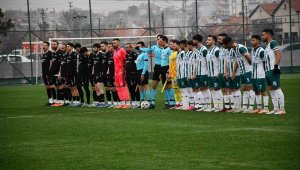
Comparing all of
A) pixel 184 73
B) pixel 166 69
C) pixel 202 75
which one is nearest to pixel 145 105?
pixel 166 69

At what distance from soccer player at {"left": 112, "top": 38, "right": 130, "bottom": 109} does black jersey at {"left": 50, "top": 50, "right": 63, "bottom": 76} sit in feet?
8.23

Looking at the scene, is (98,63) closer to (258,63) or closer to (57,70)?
(57,70)

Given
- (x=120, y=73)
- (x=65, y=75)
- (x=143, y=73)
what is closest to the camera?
A: (x=143, y=73)

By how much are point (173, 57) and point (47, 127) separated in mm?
6414

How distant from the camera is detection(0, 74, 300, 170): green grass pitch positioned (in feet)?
35.1

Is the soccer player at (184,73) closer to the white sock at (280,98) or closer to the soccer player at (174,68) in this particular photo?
the soccer player at (174,68)

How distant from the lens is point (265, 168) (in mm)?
9859

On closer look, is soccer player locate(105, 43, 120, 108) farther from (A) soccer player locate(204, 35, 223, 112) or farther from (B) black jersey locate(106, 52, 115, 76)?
(A) soccer player locate(204, 35, 223, 112)

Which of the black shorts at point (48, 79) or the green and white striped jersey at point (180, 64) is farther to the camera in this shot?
the black shorts at point (48, 79)

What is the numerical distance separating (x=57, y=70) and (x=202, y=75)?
624 cm

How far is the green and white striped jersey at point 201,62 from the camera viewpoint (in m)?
20.7

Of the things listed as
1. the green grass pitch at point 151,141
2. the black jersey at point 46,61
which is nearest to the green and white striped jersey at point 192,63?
the green grass pitch at point 151,141

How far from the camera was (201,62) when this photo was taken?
20766 mm

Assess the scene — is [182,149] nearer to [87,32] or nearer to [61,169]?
[61,169]
